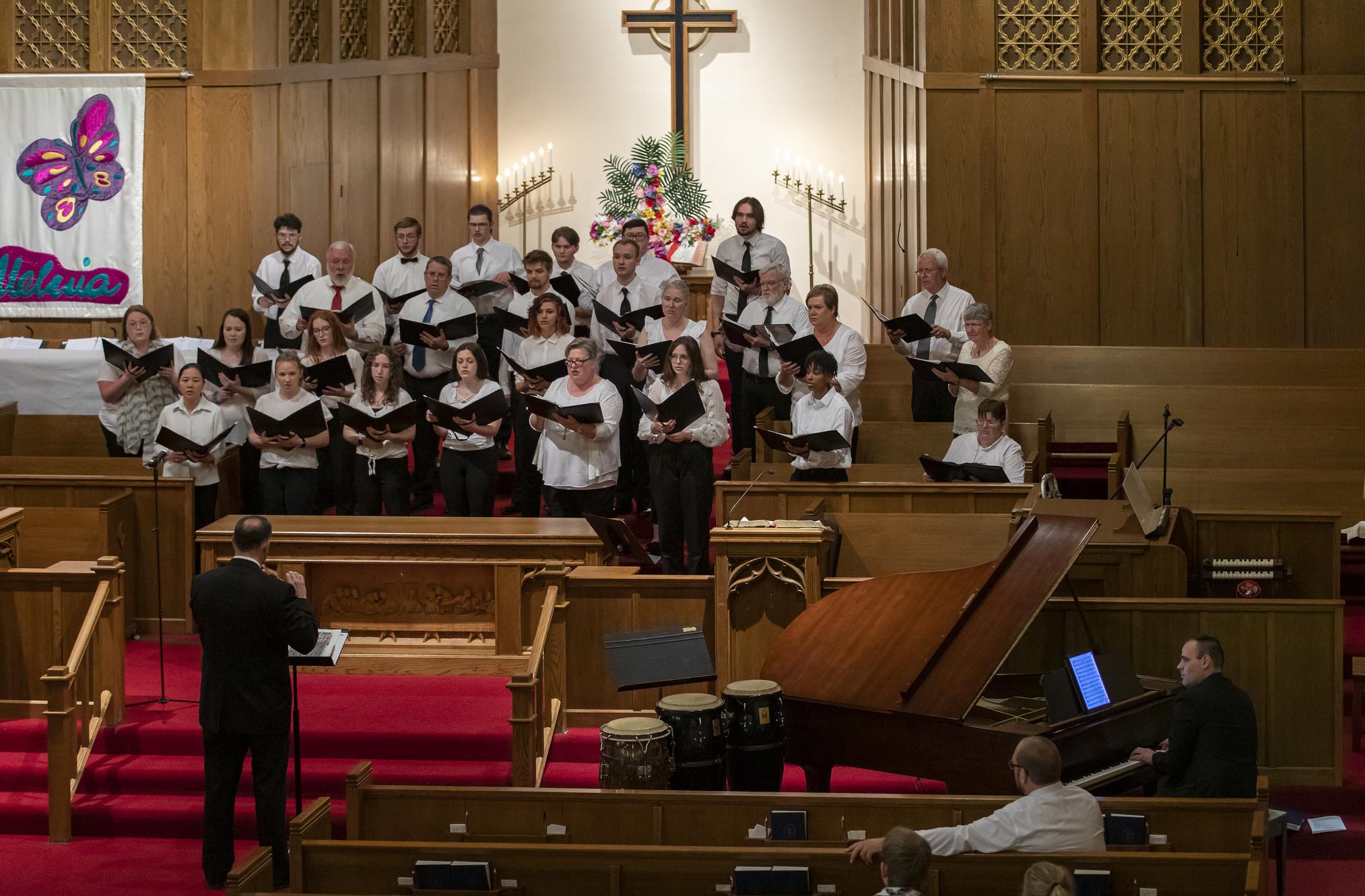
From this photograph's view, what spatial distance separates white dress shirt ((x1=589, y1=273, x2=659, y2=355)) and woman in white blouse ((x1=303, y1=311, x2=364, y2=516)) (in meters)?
1.26

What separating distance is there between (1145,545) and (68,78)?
A: 896 centimetres

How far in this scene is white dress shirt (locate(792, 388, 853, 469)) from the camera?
287 inches

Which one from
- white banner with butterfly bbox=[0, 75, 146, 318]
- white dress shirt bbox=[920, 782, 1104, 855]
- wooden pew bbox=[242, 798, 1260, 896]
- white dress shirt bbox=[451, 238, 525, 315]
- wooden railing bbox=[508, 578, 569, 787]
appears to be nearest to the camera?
wooden pew bbox=[242, 798, 1260, 896]

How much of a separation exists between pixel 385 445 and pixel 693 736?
3252mm

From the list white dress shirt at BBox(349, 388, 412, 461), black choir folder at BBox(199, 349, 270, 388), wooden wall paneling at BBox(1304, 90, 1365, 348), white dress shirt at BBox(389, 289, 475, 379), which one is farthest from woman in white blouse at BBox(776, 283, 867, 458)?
wooden wall paneling at BBox(1304, 90, 1365, 348)

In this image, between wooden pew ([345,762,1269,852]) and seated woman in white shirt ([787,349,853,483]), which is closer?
wooden pew ([345,762,1269,852])

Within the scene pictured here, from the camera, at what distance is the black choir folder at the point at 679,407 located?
273 inches

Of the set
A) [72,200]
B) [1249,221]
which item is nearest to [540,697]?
[1249,221]

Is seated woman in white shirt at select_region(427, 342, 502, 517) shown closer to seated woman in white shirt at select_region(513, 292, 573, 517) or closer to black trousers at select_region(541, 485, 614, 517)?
seated woman in white shirt at select_region(513, 292, 573, 517)

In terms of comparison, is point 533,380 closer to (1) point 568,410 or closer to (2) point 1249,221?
(1) point 568,410

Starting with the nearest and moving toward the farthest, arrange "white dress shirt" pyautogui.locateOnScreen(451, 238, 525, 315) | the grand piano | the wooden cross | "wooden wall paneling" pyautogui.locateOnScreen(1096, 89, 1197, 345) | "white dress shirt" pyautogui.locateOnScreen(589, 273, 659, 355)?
the grand piano
"white dress shirt" pyautogui.locateOnScreen(589, 273, 659, 355)
"white dress shirt" pyautogui.locateOnScreen(451, 238, 525, 315)
"wooden wall paneling" pyautogui.locateOnScreen(1096, 89, 1197, 345)
the wooden cross

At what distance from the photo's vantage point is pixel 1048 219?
11.0m

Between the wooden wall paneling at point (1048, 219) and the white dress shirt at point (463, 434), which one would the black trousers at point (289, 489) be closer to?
the white dress shirt at point (463, 434)

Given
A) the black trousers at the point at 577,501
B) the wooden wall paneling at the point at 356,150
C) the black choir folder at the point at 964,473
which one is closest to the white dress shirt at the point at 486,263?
the black trousers at the point at 577,501
